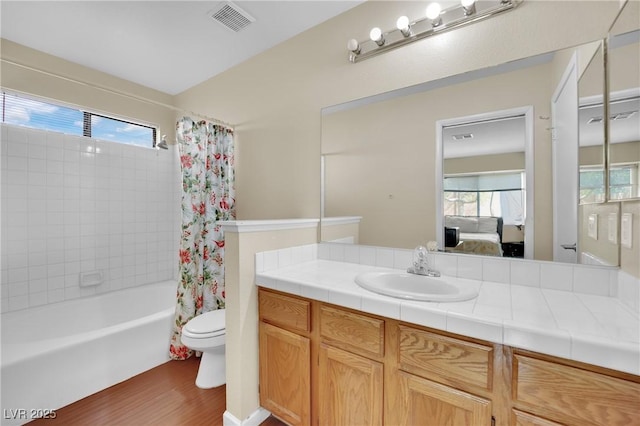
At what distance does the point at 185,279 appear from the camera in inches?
86.0

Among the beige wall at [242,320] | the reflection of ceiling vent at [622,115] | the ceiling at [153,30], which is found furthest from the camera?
the ceiling at [153,30]

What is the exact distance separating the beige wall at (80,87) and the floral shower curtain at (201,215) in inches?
16.1

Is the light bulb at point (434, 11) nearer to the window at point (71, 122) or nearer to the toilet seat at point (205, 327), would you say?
the toilet seat at point (205, 327)

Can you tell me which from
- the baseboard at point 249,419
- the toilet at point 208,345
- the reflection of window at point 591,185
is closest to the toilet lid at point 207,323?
the toilet at point 208,345

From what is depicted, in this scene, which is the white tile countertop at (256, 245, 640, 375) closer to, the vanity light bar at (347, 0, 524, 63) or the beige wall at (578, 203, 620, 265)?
the beige wall at (578, 203, 620, 265)

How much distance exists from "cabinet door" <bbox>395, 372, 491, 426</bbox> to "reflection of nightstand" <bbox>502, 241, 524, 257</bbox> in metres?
0.71

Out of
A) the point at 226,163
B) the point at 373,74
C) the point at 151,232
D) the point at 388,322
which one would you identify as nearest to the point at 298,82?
the point at 373,74

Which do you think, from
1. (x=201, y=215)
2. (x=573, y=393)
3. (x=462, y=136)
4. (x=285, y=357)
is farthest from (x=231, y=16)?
(x=573, y=393)

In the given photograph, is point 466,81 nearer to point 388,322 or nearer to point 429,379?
point 388,322

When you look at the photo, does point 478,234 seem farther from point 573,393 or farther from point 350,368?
point 350,368

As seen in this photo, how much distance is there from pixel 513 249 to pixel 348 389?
3.32ft

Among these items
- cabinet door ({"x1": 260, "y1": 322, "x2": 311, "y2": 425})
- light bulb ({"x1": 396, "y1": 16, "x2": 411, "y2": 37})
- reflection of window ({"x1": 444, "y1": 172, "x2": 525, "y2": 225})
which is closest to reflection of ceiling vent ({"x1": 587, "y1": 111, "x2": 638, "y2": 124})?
reflection of window ({"x1": 444, "y1": 172, "x2": 525, "y2": 225})

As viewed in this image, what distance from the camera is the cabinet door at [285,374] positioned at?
1.32 m

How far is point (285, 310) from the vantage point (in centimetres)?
139
